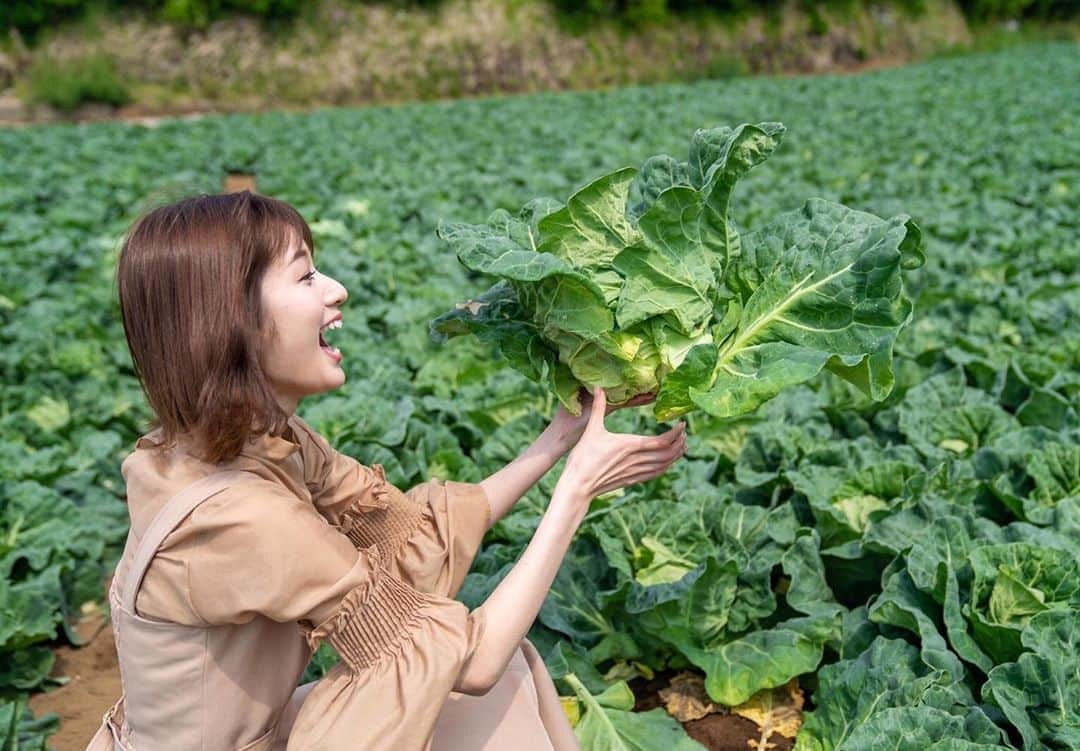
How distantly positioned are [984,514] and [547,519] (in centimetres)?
196

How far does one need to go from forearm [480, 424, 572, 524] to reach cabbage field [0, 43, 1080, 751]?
1.34 ft

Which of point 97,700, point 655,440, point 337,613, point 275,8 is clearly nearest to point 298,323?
point 337,613

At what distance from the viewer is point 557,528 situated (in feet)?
6.50

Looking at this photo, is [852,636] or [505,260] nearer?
[505,260]

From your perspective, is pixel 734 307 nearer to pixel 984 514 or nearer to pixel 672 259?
pixel 672 259

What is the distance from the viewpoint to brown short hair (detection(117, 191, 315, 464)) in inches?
71.1

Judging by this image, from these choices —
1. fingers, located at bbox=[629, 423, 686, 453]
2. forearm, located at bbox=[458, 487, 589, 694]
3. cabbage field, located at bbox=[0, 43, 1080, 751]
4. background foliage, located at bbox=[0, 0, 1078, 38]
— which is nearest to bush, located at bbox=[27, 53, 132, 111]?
background foliage, located at bbox=[0, 0, 1078, 38]

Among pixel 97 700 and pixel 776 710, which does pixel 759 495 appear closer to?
pixel 776 710

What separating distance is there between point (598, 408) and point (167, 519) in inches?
37.0

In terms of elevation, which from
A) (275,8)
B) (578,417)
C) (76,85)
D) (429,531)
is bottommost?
(429,531)

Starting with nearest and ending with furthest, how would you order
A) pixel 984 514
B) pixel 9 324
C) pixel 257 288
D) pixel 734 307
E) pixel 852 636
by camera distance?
pixel 257 288 < pixel 734 307 < pixel 852 636 < pixel 984 514 < pixel 9 324

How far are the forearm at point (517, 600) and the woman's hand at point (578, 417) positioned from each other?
0.36 m

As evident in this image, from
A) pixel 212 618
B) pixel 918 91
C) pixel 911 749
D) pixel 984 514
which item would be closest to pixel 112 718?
pixel 212 618

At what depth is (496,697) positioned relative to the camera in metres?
2.14
